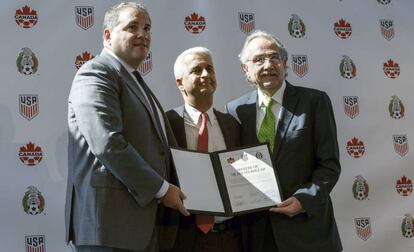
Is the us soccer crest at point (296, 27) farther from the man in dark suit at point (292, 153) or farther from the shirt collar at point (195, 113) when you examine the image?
the shirt collar at point (195, 113)

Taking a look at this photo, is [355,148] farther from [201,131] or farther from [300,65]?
[201,131]

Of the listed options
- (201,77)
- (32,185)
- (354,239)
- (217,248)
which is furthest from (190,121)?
(354,239)

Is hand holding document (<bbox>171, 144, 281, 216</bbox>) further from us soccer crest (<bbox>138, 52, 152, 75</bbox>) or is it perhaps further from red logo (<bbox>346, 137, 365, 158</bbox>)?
red logo (<bbox>346, 137, 365, 158</bbox>)

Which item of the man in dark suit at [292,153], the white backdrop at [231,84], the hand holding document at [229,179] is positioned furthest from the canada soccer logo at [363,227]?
the hand holding document at [229,179]

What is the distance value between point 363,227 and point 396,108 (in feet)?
2.39

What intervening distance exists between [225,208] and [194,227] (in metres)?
0.15

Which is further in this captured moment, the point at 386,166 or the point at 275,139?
the point at 386,166

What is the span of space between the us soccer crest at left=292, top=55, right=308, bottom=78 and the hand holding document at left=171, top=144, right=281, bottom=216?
110cm

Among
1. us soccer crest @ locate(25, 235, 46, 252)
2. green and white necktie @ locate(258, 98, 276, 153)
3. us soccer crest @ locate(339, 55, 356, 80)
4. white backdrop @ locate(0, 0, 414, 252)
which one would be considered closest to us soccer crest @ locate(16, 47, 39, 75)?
white backdrop @ locate(0, 0, 414, 252)

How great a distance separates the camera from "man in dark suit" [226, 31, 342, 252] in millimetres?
2242

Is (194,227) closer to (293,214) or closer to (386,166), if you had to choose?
(293,214)

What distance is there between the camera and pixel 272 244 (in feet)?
7.47

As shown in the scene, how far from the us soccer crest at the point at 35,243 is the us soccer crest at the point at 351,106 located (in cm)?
177

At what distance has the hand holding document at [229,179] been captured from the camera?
2.15m
